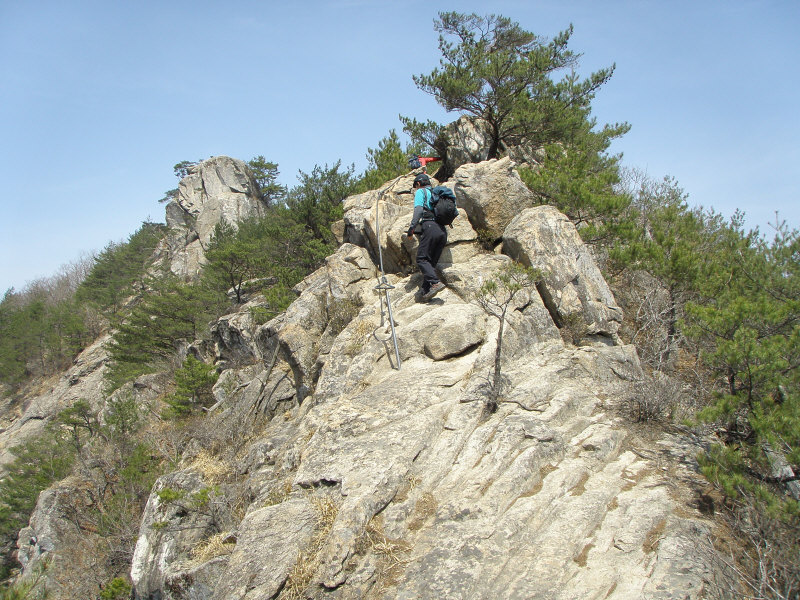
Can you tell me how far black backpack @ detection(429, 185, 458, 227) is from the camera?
7656 millimetres

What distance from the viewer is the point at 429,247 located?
25.2 feet

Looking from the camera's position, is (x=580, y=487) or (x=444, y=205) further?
(x=444, y=205)

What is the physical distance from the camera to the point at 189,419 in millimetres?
13141

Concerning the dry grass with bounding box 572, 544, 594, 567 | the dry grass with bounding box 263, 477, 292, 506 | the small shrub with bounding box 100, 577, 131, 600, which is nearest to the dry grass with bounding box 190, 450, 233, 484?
the dry grass with bounding box 263, 477, 292, 506

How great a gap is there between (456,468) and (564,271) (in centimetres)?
393

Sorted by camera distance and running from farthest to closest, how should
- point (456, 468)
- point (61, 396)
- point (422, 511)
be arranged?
point (61, 396), point (456, 468), point (422, 511)

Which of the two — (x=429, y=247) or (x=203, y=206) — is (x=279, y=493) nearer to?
(x=429, y=247)

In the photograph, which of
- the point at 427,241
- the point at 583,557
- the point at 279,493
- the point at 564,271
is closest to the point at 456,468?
the point at 583,557

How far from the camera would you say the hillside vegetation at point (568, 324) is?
4242mm

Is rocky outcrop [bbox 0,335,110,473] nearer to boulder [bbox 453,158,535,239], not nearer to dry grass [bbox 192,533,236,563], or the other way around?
dry grass [bbox 192,533,236,563]

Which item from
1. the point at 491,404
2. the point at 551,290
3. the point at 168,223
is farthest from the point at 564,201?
the point at 168,223

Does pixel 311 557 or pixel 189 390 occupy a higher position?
pixel 189 390

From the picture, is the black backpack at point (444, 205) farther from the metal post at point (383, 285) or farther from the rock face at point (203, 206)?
the rock face at point (203, 206)

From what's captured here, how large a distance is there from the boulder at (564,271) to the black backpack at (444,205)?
3.65 feet
